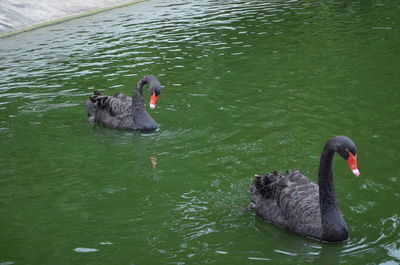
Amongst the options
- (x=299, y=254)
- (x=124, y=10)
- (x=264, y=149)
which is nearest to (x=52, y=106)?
(x=264, y=149)

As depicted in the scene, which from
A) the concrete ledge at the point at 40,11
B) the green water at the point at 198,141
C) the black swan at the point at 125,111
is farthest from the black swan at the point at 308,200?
the concrete ledge at the point at 40,11

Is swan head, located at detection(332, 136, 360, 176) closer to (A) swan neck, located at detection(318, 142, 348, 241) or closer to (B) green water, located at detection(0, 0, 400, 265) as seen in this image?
(A) swan neck, located at detection(318, 142, 348, 241)

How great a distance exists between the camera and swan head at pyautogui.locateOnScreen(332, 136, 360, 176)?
5688mm

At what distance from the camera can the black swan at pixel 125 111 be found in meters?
9.70

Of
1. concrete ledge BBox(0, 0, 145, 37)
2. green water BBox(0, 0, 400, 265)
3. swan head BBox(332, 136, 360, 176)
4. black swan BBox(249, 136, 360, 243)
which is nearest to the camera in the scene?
swan head BBox(332, 136, 360, 176)

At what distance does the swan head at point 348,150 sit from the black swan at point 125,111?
4.04 metres

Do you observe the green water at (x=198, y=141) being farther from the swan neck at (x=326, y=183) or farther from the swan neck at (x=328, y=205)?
the swan neck at (x=326, y=183)

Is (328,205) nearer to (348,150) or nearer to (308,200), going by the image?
(308,200)

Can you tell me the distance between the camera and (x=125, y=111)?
9977 millimetres

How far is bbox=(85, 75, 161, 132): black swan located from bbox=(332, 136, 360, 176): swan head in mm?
4036

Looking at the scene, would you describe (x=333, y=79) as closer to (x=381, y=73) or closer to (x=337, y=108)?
(x=381, y=73)


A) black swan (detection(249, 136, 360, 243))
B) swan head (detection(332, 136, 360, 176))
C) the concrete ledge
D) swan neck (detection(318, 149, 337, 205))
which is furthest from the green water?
the concrete ledge

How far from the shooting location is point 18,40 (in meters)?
18.1

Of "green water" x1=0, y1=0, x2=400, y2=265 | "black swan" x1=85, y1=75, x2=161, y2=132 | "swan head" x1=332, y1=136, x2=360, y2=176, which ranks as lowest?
"green water" x1=0, y1=0, x2=400, y2=265
